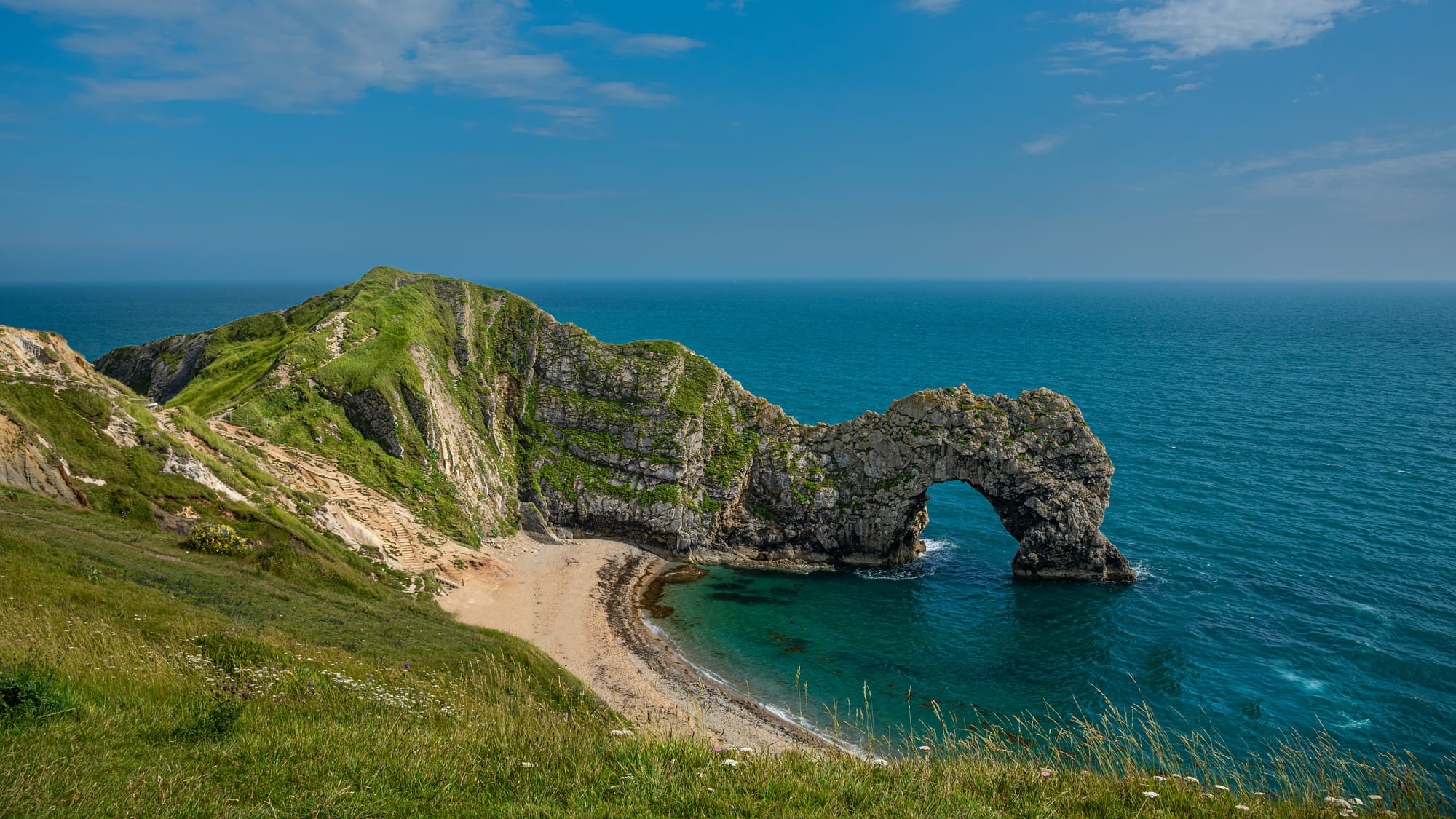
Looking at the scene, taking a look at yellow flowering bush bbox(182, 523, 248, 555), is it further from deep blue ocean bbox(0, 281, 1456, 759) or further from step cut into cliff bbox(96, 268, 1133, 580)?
deep blue ocean bbox(0, 281, 1456, 759)

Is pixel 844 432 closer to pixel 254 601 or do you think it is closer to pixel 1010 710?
pixel 1010 710

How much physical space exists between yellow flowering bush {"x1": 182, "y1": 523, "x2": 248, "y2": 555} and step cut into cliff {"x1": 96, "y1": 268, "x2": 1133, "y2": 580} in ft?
56.9

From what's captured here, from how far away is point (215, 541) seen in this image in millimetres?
27828

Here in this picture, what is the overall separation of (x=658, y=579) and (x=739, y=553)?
24.3ft

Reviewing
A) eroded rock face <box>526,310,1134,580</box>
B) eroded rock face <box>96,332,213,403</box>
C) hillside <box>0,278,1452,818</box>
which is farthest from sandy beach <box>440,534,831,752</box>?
eroded rock face <box>96,332,213,403</box>

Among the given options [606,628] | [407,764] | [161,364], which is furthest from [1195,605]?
[161,364]

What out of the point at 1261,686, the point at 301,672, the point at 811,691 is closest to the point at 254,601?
the point at 301,672

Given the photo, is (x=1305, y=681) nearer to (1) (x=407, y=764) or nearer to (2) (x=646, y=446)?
(2) (x=646, y=446)

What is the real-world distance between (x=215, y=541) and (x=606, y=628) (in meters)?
22.2

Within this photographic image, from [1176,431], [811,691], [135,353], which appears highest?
[135,353]

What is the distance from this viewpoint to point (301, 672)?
50.4 ft

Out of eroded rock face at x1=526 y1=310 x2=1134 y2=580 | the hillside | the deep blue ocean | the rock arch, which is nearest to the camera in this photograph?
the hillside

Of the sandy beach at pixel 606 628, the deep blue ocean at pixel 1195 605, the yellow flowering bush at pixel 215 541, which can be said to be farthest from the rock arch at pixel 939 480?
the yellow flowering bush at pixel 215 541

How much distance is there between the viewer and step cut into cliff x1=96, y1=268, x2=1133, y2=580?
49750 millimetres
